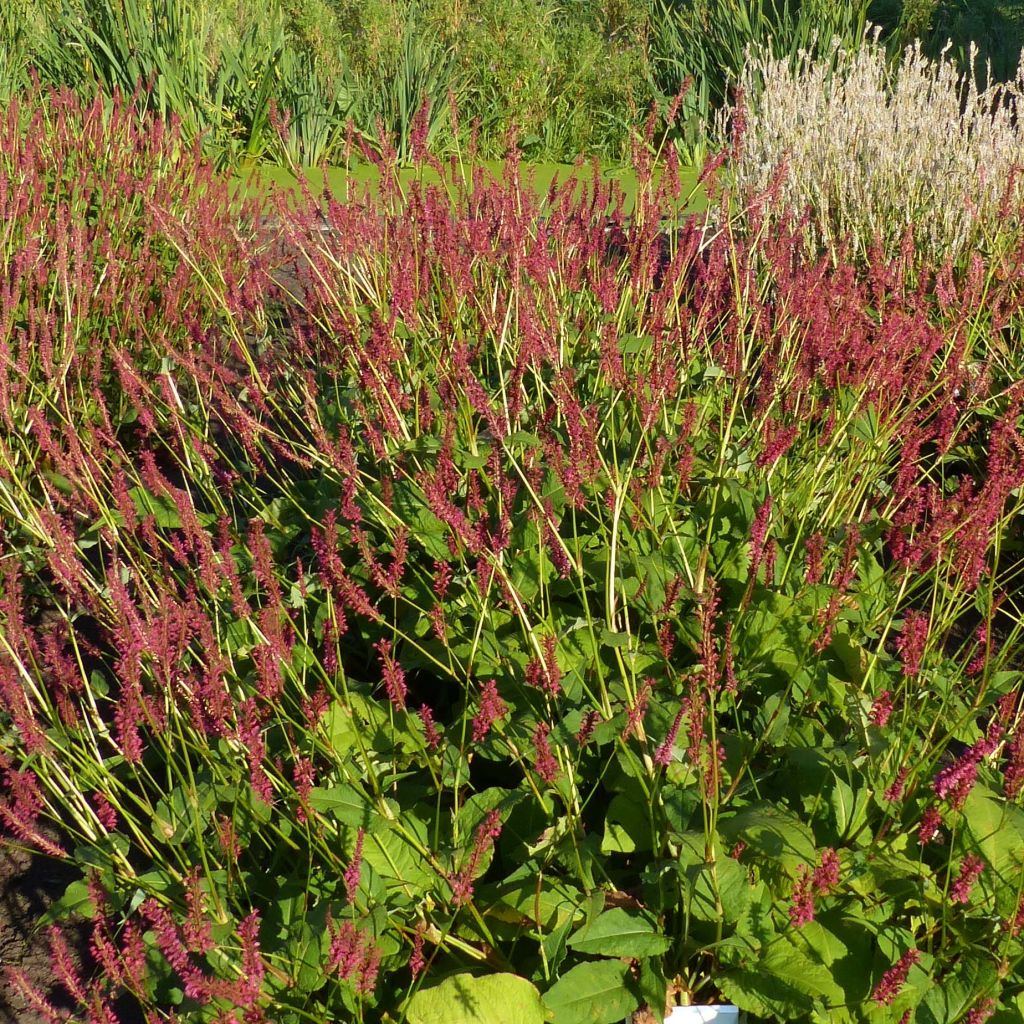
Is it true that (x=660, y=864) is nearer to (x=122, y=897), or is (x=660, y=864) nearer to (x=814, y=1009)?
(x=814, y=1009)

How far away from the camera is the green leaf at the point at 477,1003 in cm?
160

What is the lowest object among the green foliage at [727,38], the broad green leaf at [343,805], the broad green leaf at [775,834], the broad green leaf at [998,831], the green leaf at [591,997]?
the green leaf at [591,997]

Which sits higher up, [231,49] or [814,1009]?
[231,49]

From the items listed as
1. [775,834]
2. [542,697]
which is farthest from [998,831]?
[542,697]

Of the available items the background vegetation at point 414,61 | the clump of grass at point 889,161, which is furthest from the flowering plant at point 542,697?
the background vegetation at point 414,61

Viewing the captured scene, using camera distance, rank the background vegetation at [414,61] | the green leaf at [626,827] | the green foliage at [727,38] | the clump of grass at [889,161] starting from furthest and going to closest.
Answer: the green foliage at [727,38] → the background vegetation at [414,61] → the clump of grass at [889,161] → the green leaf at [626,827]

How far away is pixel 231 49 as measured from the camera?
293 inches

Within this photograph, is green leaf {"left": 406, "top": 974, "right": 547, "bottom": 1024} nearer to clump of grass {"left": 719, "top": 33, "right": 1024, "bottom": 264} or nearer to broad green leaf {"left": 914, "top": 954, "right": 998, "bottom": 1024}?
broad green leaf {"left": 914, "top": 954, "right": 998, "bottom": 1024}

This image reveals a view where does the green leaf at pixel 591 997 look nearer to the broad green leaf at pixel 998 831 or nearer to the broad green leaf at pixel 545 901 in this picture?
the broad green leaf at pixel 545 901

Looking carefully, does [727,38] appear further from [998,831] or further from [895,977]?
[895,977]

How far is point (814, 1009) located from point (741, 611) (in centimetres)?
73

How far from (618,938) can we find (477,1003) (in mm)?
243

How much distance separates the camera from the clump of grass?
13.1 feet

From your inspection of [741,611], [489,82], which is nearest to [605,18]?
[489,82]
